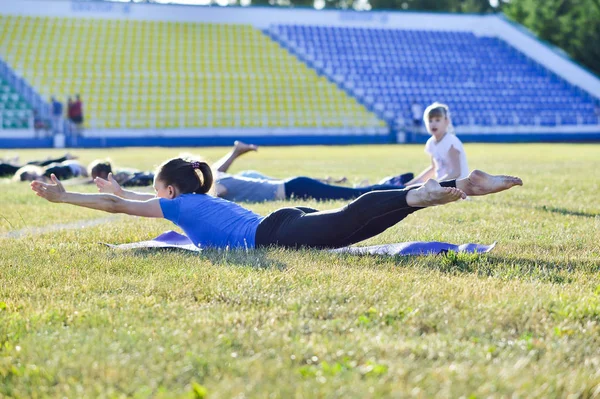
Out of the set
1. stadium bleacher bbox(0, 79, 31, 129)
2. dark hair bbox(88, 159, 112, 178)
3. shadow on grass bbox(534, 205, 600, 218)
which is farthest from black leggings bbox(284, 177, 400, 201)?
stadium bleacher bbox(0, 79, 31, 129)

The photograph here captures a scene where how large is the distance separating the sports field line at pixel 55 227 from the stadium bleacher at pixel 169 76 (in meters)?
22.4

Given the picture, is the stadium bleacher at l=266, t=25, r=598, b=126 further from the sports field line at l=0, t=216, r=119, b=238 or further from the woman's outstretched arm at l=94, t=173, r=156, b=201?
the woman's outstretched arm at l=94, t=173, r=156, b=201

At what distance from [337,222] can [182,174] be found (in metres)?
1.09

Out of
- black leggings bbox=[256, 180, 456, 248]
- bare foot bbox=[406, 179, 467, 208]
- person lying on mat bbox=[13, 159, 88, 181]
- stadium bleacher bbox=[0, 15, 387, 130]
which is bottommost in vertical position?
person lying on mat bbox=[13, 159, 88, 181]

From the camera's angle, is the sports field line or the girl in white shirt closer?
the sports field line

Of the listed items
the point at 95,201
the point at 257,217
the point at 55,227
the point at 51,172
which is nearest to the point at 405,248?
the point at 257,217

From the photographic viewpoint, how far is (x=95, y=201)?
489 cm

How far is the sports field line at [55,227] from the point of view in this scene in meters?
6.47

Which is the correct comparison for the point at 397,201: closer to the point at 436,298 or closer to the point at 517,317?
the point at 436,298

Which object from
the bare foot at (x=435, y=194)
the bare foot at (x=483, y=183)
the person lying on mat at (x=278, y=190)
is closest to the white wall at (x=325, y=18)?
the person lying on mat at (x=278, y=190)

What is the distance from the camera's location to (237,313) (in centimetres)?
342

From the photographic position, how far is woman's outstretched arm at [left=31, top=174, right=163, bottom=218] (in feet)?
15.7

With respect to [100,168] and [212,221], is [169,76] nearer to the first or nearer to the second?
[100,168]

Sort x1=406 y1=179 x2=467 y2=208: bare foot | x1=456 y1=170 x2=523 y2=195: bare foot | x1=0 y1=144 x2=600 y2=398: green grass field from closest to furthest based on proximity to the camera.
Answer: x1=0 y1=144 x2=600 y2=398: green grass field < x1=406 y1=179 x2=467 y2=208: bare foot < x1=456 y1=170 x2=523 y2=195: bare foot
